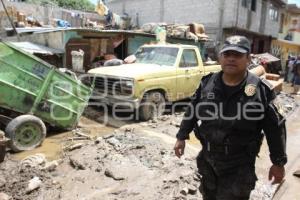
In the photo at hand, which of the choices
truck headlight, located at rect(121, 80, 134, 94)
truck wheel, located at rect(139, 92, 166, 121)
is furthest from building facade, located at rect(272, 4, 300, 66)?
truck headlight, located at rect(121, 80, 134, 94)

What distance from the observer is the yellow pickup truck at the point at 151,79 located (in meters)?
7.39

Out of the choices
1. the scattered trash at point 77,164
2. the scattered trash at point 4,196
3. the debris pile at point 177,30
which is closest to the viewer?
the scattered trash at point 4,196

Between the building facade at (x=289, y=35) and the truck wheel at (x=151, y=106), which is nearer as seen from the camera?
the truck wheel at (x=151, y=106)

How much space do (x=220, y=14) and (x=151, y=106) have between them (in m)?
15.0

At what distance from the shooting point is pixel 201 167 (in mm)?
2814

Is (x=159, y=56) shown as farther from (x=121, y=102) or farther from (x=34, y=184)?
(x=34, y=184)

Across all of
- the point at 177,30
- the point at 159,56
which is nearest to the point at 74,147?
the point at 159,56

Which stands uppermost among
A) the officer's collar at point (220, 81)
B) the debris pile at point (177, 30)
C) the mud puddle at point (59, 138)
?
the debris pile at point (177, 30)

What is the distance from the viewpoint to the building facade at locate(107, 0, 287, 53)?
68.3 ft

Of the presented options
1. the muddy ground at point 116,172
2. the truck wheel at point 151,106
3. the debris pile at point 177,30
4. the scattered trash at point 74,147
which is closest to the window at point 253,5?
the debris pile at point 177,30

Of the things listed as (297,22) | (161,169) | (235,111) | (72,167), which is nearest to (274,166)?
(235,111)

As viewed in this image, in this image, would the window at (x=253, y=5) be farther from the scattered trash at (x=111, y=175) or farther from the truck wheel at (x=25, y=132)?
the scattered trash at (x=111, y=175)

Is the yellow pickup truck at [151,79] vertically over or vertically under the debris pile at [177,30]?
under

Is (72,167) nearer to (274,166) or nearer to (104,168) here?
(104,168)
